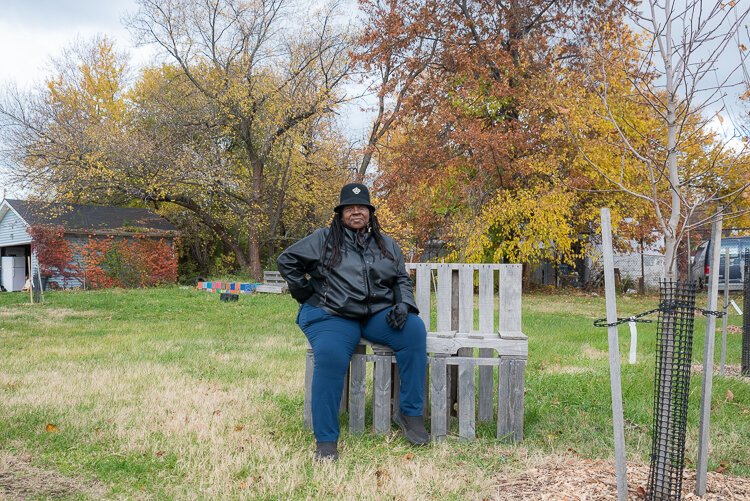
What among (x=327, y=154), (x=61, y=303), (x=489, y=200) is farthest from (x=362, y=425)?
(x=327, y=154)

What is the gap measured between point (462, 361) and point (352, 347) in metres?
0.75

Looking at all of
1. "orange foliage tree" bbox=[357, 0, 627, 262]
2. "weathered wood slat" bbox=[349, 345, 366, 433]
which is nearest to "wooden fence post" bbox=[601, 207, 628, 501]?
"weathered wood slat" bbox=[349, 345, 366, 433]

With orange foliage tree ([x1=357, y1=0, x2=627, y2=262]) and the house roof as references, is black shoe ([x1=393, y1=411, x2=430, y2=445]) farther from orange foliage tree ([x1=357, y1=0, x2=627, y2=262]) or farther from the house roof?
the house roof

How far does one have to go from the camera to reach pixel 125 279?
2361 cm

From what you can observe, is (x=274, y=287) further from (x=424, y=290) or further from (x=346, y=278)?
(x=346, y=278)

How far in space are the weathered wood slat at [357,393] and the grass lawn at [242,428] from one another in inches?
3.7

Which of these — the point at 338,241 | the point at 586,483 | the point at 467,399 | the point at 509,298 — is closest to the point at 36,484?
the point at 338,241

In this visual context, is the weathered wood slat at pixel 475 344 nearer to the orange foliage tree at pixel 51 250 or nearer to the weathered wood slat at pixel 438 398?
the weathered wood slat at pixel 438 398

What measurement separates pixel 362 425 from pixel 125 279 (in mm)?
21196

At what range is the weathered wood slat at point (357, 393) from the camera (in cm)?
437

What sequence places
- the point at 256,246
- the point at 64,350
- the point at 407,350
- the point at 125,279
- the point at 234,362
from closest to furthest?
the point at 407,350
the point at 234,362
the point at 64,350
the point at 125,279
the point at 256,246

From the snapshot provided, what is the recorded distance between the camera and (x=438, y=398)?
Answer: 4.35 meters

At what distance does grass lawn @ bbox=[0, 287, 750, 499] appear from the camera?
354 cm

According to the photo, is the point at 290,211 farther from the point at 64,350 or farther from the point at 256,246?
the point at 64,350
